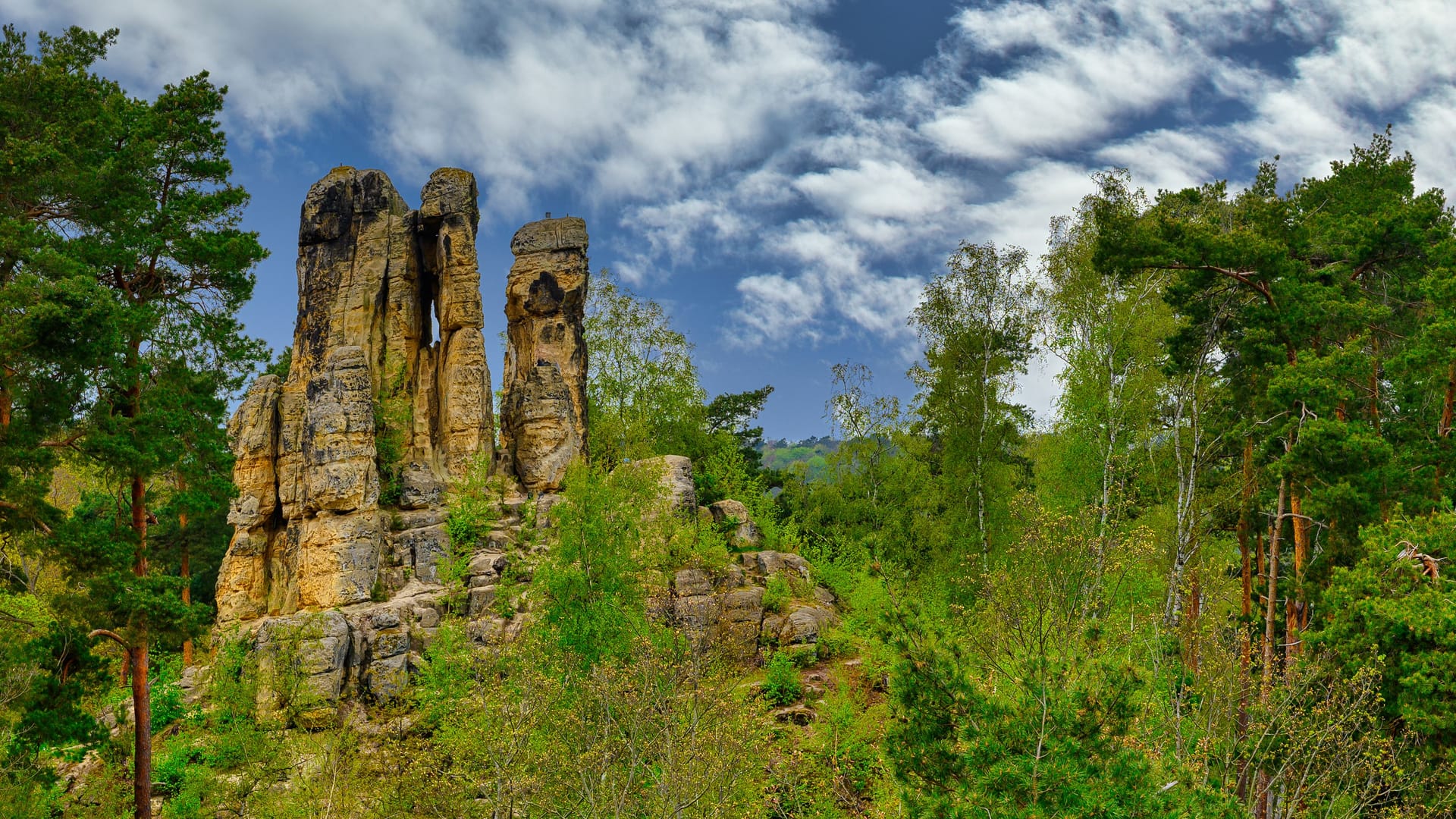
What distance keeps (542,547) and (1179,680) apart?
21.7 meters

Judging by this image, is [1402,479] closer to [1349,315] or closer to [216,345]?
[1349,315]

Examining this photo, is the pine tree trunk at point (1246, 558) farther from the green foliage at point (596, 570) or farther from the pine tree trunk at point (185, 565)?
the pine tree trunk at point (185, 565)

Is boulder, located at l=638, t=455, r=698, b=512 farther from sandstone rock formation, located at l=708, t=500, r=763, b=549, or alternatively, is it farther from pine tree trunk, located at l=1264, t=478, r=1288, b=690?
pine tree trunk, located at l=1264, t=478, r=1288, b=690

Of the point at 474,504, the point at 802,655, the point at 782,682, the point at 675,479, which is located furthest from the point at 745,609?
the point at 474,504

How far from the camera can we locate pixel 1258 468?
2489 centimetres

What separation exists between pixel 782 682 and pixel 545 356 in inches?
779

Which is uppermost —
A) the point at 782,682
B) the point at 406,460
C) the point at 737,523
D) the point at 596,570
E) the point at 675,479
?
the point at 406,460

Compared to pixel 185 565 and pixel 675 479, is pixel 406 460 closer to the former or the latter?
pixel 675 479

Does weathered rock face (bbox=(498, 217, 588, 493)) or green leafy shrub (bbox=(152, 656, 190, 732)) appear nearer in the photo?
green leafy shrub (bbox=(152, 656, 190, 732))

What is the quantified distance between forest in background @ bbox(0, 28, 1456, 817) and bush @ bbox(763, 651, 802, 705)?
121 mm

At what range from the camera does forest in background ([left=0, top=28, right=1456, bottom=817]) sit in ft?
44.8

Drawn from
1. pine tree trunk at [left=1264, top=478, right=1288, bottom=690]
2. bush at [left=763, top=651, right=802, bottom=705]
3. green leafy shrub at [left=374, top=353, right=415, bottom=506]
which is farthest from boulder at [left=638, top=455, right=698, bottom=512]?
pine tree trunk at [left=1264, top=478, right=1288, bottom=690]

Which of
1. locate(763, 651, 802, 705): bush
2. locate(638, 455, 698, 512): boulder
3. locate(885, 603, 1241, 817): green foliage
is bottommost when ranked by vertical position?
locate(763, 651, 802, 705): bush

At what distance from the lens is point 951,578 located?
30.1m
